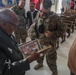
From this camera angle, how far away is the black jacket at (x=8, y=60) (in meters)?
1.21

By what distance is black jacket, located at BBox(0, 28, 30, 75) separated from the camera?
121 cm

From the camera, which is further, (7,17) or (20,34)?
(20,34)

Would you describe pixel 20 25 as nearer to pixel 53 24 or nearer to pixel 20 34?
pixel 20 34

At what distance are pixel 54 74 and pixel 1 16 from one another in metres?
1.91

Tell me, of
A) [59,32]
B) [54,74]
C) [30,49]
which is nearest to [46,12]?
[59,32]

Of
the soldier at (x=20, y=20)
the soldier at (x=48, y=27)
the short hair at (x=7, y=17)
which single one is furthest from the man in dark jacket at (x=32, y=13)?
the short hair at (x=7, y=17)

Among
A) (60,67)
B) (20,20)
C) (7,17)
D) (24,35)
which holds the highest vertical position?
(7,17)

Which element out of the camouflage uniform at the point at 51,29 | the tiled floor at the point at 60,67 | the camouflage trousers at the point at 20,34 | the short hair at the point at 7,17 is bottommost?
the tiled floor at the point at 60,67

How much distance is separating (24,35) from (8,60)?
2784mm

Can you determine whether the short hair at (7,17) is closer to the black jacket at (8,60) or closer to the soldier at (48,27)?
the black jacket at (8,60)

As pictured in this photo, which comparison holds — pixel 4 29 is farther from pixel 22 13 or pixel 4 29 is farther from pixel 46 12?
pixel 22 13

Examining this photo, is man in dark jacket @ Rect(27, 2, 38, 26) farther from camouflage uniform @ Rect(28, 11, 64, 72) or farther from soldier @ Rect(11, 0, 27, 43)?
camouflage uniform @ Rect(28, 11, 64, 72)

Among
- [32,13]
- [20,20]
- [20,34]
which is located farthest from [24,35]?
[32,13]

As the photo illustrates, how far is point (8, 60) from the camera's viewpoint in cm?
129
